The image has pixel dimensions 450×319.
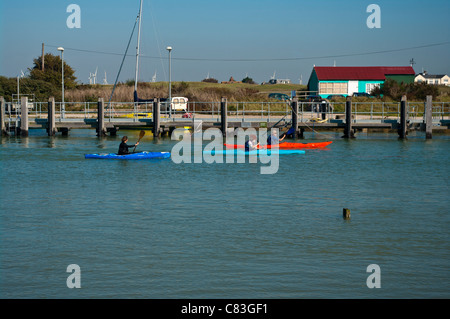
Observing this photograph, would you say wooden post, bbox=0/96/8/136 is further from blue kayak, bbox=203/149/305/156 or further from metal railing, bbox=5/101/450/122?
blue kayak, bbox=203/149/305/156

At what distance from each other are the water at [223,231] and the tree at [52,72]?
48.1 metres

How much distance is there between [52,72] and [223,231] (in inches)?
2574

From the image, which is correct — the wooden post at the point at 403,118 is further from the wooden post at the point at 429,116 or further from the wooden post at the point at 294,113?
the wooden post at the point at 294,113

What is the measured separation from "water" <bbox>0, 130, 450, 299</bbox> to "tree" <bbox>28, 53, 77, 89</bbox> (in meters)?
48.1

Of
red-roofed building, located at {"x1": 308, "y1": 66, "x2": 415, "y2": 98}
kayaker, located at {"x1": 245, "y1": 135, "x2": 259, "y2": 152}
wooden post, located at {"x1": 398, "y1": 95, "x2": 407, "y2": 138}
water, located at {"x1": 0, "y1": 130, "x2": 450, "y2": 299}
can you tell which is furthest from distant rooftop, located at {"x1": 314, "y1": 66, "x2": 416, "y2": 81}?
water, located at {"x1": 0, "y1": 130, "x2": 450, "y2": 299}

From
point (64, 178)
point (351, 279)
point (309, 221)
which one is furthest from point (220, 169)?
point (351, 279)

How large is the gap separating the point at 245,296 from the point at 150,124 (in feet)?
111

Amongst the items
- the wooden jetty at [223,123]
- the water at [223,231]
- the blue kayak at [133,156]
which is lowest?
the water at [223,231]

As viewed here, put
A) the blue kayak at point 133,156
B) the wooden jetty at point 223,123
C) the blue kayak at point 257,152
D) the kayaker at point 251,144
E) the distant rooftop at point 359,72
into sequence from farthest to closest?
the distant rooftop at point 359,72 < the wooden jetty at point 223,123 < the blue kayak at point 257,152 < the kayaker at point 251,144 < the blue kayak at point 133,156

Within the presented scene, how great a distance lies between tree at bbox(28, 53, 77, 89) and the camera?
251 ft

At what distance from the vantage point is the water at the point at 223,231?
1273 centimetres

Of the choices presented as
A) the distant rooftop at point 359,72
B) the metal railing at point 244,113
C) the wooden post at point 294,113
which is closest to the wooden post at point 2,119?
the metal railing at point 244,113

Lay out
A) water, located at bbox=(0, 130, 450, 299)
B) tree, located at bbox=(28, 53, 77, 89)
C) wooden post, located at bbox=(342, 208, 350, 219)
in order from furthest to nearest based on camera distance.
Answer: tree, located at bbox=(28, 53, 77, 89)
wooden post, located at bbox=(342, 208, 350, 219)
water, located at bbox=(0, 130, 450, 299)

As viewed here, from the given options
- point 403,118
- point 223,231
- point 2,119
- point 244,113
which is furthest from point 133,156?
point 244,113
